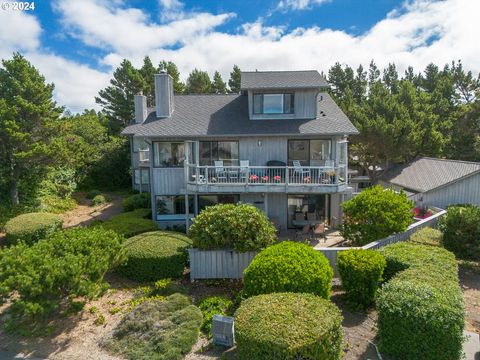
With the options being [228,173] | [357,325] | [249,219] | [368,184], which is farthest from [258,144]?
[368,184]

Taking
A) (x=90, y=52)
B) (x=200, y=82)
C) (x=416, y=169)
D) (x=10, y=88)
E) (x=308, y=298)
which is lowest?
(x=308, y=298)

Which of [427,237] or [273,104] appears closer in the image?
[427,237]

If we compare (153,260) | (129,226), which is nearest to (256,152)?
(129,226)

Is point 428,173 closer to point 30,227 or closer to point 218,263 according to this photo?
point 218,263

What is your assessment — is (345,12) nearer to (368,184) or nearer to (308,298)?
(308,298)

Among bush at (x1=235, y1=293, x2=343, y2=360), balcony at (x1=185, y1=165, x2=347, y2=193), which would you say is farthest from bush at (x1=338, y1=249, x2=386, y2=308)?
balcony at (x1=185, y1=165, x2=347, y2=193)

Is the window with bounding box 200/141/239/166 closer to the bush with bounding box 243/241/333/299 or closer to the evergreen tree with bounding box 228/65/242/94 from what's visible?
the bush with bounding box 243/241/333/299

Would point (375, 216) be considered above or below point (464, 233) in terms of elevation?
above
